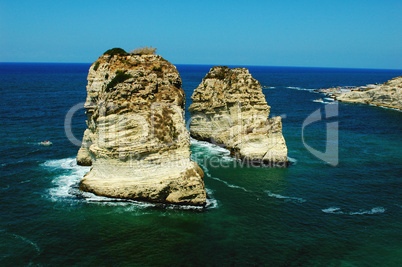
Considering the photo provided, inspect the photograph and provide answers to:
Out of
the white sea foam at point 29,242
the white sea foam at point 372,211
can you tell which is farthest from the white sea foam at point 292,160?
the white sea foam at point 29,242

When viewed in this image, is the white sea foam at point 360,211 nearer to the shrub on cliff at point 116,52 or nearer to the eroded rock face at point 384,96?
the shrub on cliff at point 116,52

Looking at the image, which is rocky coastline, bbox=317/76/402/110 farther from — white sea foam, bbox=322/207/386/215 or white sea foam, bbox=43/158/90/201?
white sea foam, bbox=43/158/90/201

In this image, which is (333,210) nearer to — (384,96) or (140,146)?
(140,146)

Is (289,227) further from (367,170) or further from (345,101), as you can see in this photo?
(345,101)

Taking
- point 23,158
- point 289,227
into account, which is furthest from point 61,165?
point 289,227

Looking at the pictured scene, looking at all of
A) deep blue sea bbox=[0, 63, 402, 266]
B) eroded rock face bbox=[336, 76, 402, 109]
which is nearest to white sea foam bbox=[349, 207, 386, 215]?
deep blue sea bbox=[0, 63, 402, 266]

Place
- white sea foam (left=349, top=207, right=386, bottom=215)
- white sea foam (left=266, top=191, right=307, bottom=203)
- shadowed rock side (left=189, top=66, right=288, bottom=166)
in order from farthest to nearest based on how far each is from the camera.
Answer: shadowed rock side (left=189, top=66, right=288, bottom=166) < white sea foam (left=266, top=191, right=307, bottom=203) < white sea foam (left=349, top=207, right=386, bottom=215)
